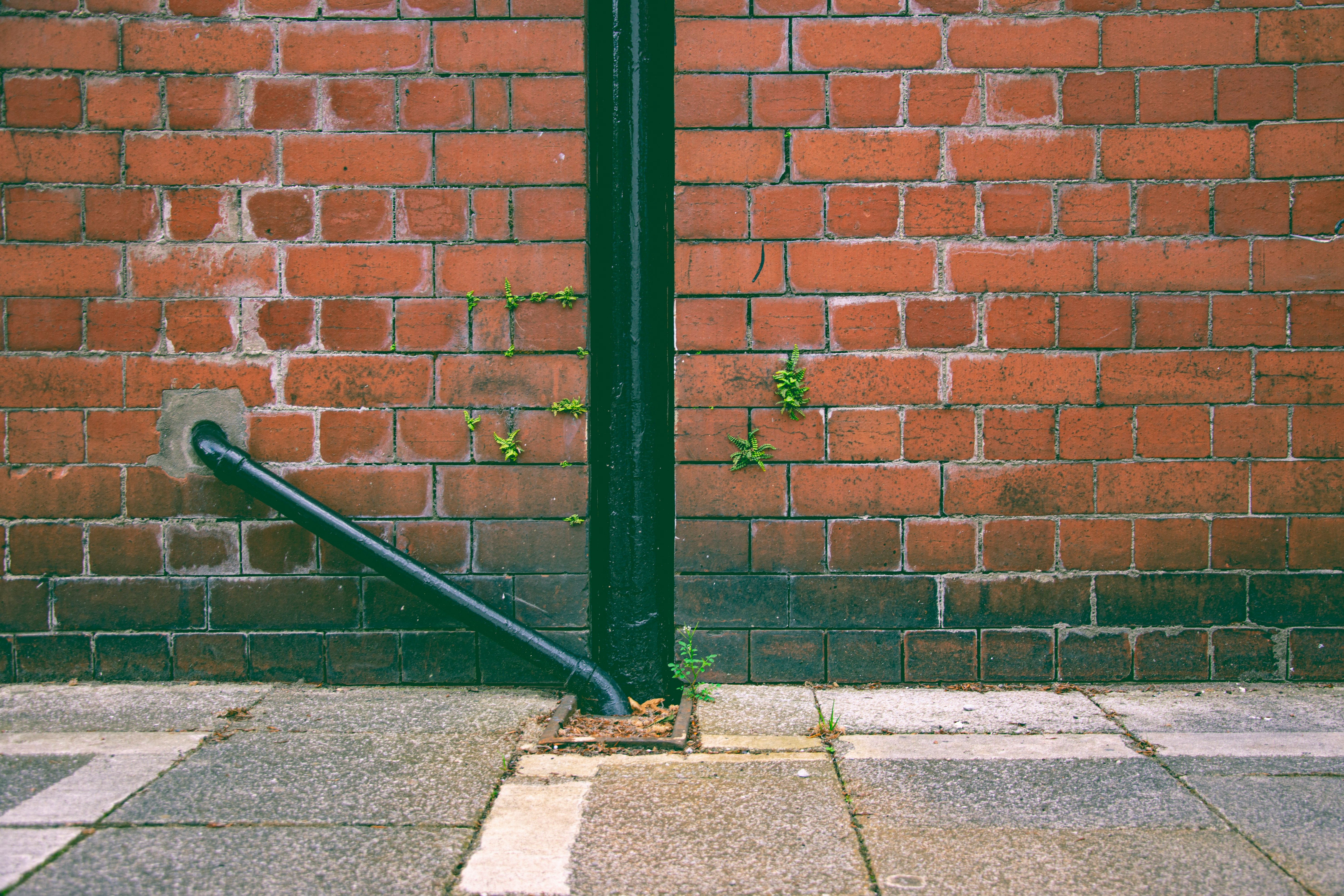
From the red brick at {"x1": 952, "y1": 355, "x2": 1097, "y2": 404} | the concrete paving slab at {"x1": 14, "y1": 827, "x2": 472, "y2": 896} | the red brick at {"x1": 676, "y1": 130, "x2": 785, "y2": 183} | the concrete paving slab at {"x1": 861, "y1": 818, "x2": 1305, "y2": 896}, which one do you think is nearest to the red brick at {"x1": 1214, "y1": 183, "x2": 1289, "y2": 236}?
the red brick at {"x1": 952, "y1": 355, "x2": 1097, "y2": 404}

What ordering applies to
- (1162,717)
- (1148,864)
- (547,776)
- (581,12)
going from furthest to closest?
(581,12) → (1162,717) → (547,776) → (1148,864)

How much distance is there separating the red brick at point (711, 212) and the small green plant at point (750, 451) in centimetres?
73

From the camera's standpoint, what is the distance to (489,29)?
3.28m

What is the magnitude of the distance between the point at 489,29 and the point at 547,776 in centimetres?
258

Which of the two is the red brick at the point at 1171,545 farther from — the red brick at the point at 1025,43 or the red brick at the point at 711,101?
the red brick at the point at 711,101

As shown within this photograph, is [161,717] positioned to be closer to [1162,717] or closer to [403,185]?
[403,185]

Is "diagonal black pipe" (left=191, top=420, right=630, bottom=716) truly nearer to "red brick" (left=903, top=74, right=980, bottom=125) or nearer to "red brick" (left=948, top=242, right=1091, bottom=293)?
"red brick" (left=948, top=242, right=1091, bottom=293)

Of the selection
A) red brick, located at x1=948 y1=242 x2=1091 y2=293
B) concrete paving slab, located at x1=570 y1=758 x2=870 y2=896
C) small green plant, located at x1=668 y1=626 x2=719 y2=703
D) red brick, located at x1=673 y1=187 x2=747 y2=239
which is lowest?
concrete paving slab, located at x1=570 y1=758 x2=870 y2=896

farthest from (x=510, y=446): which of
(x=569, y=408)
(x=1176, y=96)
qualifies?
(x=1176, y=96)

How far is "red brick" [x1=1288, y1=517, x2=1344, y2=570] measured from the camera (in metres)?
3.34

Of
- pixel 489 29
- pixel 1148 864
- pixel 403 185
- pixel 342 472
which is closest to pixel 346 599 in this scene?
pixel 342 472

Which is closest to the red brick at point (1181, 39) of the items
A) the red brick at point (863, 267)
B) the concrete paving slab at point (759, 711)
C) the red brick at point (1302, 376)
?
the red brick at point (863, 267)

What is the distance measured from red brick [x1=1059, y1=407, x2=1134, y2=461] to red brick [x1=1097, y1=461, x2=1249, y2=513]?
0.07 meters

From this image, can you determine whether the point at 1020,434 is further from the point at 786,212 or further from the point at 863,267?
the point at 786,212
